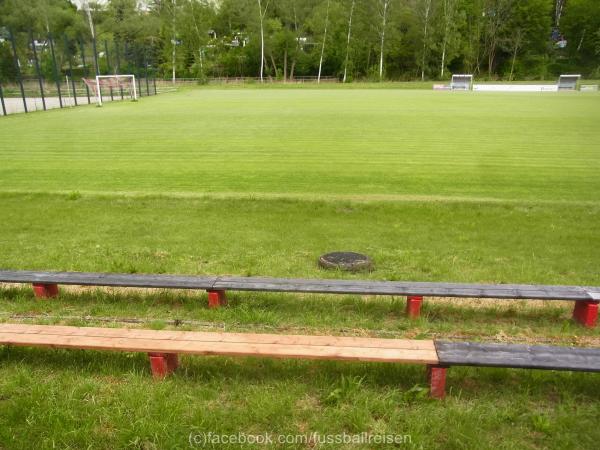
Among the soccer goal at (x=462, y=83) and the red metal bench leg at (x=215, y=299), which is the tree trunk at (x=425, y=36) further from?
the red metal bench leg at (x=215, y=299)

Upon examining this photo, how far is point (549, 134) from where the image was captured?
60.0 ft

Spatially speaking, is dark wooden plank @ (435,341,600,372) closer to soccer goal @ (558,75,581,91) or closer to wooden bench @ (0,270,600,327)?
wooden bench @ (0,270,600,327)

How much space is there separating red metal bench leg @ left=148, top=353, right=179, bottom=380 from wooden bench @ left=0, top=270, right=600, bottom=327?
113 cm

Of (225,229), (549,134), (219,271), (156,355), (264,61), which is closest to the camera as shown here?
(156,355)

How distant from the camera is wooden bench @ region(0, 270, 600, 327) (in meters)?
4.56

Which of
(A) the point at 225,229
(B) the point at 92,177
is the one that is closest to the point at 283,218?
(A) the point at 225,229

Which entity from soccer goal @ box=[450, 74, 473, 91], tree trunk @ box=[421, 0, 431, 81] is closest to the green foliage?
tree trunk @ box=[421, 0, 431, 81]

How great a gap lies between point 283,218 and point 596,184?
7.36 m

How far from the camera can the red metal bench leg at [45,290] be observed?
17.0 feet

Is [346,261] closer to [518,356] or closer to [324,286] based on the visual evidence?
[324,286]

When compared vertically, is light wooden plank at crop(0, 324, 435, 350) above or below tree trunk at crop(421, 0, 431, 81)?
below

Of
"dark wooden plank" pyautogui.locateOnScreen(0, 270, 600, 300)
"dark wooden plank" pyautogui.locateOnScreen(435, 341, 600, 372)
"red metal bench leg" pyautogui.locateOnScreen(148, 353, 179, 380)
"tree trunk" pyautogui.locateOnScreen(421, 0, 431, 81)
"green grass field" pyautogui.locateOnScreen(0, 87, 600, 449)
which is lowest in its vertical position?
"green grass field" pyautogui.locateOnScreen(0, 87, 600, 449)

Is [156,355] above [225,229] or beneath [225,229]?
above

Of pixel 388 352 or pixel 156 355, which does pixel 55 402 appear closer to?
pixel 156 355
